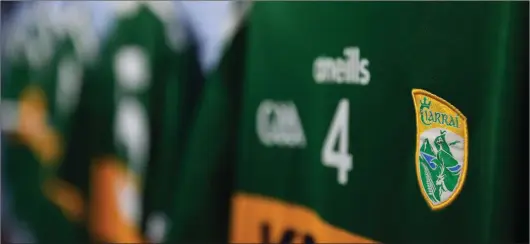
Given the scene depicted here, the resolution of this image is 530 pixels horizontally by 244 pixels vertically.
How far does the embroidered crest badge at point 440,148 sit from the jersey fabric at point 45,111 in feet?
2.57

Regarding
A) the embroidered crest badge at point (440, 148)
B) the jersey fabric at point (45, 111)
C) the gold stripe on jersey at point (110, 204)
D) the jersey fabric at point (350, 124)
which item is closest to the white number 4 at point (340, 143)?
the jersey fabric at point (350, 124)

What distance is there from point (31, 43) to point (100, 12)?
9.0 inches

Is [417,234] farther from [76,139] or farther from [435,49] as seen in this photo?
[76,139]

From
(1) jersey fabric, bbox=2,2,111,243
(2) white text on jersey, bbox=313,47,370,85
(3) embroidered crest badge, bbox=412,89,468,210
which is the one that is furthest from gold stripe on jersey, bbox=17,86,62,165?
(3) embroidered crest badge, bbox=412,89,468,210

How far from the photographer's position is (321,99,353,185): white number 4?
0.88 metres

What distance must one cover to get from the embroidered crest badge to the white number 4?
0.15m

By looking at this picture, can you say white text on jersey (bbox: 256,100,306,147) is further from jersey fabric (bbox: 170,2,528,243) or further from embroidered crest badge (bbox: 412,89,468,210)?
embroidered crest badge (bbox: 412,89,468,210)

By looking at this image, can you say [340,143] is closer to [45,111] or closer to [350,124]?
[350,124]

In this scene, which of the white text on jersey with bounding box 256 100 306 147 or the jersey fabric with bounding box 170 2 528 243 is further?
the white text on jersey with bounding box 256 100 306 147

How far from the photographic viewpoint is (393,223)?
82cm

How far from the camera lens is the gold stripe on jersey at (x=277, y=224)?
0.91m

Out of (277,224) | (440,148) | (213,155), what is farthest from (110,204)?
(440,148)

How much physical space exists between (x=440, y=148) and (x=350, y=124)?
201 millimetres

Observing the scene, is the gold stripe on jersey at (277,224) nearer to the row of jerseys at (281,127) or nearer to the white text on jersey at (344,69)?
the row of jerseys at (281,127)
